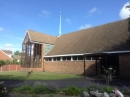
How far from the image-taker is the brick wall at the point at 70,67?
22422mm

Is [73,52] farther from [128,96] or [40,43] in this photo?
[128,96]

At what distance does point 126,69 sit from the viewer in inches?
703

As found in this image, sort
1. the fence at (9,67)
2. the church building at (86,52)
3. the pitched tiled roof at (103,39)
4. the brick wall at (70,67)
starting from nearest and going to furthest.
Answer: the church building at (86,52)
the pitched tiled roof at (103,39)
the brick wall at (70,67)
the fence at (9,67)

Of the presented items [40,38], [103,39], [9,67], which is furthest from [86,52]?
[9,67]

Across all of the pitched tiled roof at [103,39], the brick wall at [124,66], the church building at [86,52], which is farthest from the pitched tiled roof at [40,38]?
the brick wall at [124,66]

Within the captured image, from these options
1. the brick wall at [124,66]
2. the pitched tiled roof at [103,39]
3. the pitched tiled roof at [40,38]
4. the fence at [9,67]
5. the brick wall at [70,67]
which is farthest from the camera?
the fence at [9,67]

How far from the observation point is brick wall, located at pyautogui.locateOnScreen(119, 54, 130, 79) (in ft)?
58.1

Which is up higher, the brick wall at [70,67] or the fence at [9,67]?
the brick wall at [70,67]

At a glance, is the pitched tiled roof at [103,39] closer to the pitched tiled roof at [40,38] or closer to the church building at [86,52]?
the church building at [86,52]

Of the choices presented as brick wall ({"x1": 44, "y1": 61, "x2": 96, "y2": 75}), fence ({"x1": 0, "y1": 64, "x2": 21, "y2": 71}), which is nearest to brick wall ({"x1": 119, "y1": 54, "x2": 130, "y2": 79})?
brick wall ({"x1": 44, "y1": 61, "x2": 96, "y2": 75})

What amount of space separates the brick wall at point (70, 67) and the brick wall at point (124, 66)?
445cm

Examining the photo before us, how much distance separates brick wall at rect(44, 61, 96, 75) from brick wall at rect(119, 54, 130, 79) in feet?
14.6

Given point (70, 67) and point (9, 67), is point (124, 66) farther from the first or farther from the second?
point (9, 67)

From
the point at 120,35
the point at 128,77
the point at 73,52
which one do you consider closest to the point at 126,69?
the point at 128,77
